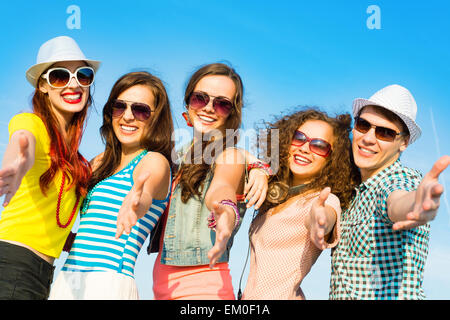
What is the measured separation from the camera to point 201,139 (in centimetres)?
556

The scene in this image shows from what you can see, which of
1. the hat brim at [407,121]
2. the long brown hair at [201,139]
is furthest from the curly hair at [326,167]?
the long brown hair at [201,139]

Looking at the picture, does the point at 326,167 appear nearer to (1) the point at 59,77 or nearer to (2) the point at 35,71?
(1) the point at 59,77

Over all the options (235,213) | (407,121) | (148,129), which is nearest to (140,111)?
(148,129)

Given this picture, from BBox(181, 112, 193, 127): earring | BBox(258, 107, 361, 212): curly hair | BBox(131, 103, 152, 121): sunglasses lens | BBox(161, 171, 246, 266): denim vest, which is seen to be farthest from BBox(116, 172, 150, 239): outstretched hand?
BBox(258, 107, 361, 212): curly hair

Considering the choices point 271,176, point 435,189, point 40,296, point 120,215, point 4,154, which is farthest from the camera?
point 271,176

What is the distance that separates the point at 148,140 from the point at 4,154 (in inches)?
61.0

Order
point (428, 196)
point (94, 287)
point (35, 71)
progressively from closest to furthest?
point (428, 196) → point (94, 287) → point (35, 71)

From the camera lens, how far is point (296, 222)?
5168 mm

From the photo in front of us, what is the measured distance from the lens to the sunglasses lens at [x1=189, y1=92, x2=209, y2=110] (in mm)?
5562

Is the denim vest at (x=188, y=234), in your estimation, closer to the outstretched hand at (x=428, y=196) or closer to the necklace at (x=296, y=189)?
the necklace at (x=296, y=189)

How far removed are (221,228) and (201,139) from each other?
1534 millimetres
